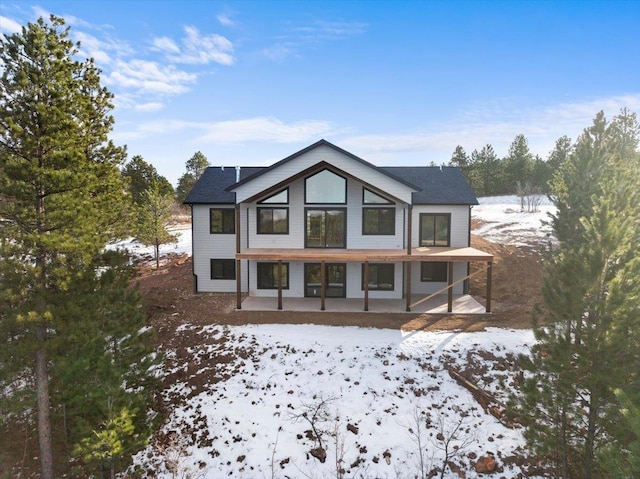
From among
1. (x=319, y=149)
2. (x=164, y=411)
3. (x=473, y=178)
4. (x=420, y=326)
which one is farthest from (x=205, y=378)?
(x=473, y=178)

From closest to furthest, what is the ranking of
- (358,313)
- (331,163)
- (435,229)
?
(358,313), (331,163), (435,229)

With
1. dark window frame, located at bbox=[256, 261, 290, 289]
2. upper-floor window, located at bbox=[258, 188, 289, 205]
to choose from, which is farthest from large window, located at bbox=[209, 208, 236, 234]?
dark window frame, located at bbox=[256, 261, 290, 289]

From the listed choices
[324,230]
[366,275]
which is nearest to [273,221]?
[324,230]

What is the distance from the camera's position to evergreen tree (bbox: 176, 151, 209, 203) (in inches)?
1698

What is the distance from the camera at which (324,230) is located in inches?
727

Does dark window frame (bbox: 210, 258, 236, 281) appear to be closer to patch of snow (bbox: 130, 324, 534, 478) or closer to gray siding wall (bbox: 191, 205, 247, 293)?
gray siding wall (bbox: 191, 205, 247, 293)

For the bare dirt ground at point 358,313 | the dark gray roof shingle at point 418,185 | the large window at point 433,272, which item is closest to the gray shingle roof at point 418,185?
the dark gray roof shingle at point 418,185

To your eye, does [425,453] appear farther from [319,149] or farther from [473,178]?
[473,178]

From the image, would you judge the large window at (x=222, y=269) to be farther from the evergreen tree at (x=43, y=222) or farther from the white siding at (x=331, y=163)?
the evergreen tree at (x=43, y=222)

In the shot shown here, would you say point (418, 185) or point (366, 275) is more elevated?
point (418, 185)

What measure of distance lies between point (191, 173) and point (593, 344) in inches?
1943

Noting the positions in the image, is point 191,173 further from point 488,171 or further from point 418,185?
point 488,171

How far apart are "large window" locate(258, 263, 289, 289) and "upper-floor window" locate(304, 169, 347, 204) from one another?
3969mm

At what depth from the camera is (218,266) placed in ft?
66.3
